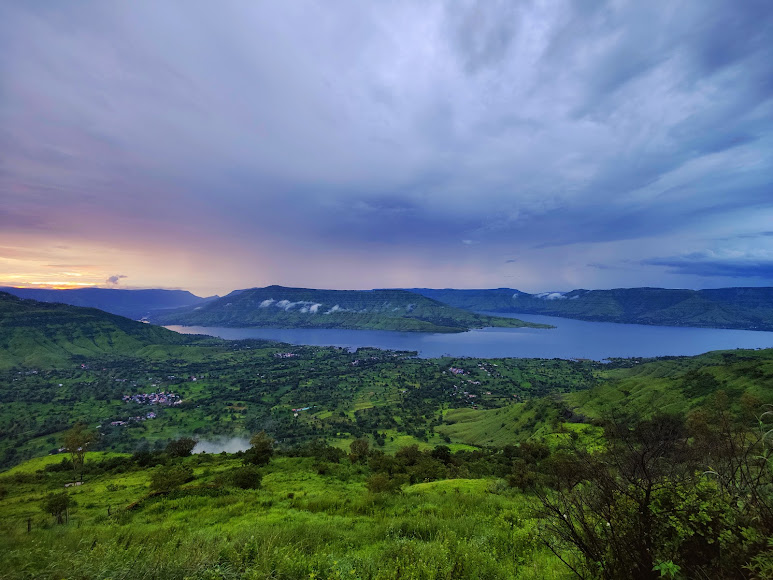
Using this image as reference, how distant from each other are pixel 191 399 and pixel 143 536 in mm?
138907

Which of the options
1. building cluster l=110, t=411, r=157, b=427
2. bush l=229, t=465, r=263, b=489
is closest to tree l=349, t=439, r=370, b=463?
bush l=229, t=465, r=263, b=489

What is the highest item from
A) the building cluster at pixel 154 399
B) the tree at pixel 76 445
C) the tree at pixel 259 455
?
the tree at pixel 259 455

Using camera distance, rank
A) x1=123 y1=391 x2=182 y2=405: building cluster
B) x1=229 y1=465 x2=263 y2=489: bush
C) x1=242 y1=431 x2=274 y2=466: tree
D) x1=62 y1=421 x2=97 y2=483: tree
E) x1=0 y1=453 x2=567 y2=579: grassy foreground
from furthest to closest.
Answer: x1=123 y1=391 x2=182 y2=405: building cluster, x1=62 y1=421 x2=97 y2=483: tree, x1=242 y1=431 x2=274 y2=466: tree, x1=229 y1=465 x2=263 y2=489: bush, x1=0 y1=453 x2=567 y2=579: grassy foreground

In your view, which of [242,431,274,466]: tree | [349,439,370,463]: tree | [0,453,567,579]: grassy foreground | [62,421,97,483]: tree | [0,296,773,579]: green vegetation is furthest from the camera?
[62,421,97,483]: tree

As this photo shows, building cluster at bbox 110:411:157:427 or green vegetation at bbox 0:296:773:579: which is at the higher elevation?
green vegetation at bbox 0:296:773:579

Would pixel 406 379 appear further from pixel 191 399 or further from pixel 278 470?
pixel 278 470

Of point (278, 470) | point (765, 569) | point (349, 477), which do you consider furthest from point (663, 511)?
point (278, 470)

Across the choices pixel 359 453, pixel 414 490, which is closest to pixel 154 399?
pixel 359 453

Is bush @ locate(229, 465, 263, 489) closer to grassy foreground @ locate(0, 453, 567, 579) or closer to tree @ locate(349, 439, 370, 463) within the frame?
grassy foreground @ locate(0, 453, 567, 579)

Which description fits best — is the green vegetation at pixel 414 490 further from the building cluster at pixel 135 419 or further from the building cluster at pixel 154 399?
the building cluster at pixel 154 399

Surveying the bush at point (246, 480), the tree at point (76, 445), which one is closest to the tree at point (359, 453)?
the bush at point (246, 480)

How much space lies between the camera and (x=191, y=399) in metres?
124

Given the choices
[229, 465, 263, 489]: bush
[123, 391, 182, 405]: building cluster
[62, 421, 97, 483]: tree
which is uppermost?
[229, 465, 263, 489]: bush

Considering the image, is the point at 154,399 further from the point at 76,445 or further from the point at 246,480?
the point at 246,480
